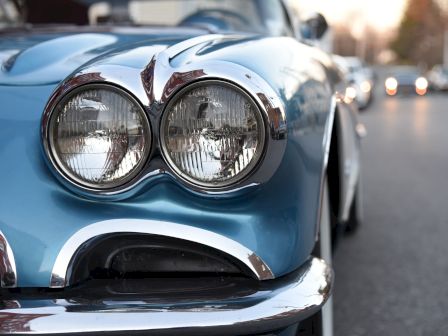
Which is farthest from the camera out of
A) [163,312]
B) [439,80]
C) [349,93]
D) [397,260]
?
[439,80]

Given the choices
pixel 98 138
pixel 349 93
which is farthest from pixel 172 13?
pixel 98 138

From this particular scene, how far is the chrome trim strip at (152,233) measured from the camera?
57.9 inches

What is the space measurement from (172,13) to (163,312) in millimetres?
2682

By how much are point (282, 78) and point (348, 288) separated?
61.9 inches

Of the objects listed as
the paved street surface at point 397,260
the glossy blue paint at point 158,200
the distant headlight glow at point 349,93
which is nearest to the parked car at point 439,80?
the paved street surface at point 397,260

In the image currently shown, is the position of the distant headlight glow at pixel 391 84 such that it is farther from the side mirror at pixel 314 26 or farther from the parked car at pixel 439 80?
the side mirror at pixel 314 26

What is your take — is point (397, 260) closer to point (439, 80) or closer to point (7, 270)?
point (7, 270)

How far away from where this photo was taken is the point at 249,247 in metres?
1.48

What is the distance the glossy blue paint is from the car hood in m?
0.02

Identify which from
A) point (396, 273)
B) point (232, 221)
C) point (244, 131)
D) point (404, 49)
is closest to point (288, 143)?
point (244, 131)

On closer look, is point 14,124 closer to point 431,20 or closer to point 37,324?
point 37,324

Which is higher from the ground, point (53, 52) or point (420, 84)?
point (420, 84)

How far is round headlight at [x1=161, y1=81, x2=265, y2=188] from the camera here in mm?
1478

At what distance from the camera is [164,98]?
1.47m
